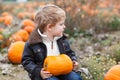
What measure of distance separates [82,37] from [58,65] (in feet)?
13.6

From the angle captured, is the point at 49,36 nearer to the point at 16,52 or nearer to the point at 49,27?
the point at 49,27

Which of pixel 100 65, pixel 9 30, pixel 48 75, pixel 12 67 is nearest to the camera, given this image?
pixel 48 75

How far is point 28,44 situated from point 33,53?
0.39 ft

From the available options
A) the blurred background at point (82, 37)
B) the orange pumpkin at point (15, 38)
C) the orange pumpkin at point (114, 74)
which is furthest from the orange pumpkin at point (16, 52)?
the orange pumpkin at point (114, 74)

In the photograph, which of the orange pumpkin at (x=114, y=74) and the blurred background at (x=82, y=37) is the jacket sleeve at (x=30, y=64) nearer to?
the blurred background at (x=82, y=37)

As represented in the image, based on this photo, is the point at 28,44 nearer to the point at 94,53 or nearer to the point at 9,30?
the point at 94,53

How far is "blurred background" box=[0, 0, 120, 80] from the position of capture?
6.04 meters

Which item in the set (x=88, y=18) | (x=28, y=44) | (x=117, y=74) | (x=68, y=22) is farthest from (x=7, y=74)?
(x=88, y=18)

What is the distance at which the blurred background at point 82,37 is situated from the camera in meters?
6.04

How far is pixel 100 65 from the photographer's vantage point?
578cm

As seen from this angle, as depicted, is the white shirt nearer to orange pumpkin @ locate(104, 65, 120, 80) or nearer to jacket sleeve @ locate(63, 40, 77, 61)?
jacket sleeve @ locate(63, 40, 77, 61)

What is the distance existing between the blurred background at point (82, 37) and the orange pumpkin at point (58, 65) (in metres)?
0.51

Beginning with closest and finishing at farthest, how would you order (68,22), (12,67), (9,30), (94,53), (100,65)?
(100,65), (12,67), (94,53), (9,30), (68,22)

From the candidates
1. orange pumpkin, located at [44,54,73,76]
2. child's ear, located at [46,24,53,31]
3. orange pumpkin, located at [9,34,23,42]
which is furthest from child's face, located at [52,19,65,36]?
orange pumpkin, located at [9,34,23,42]
